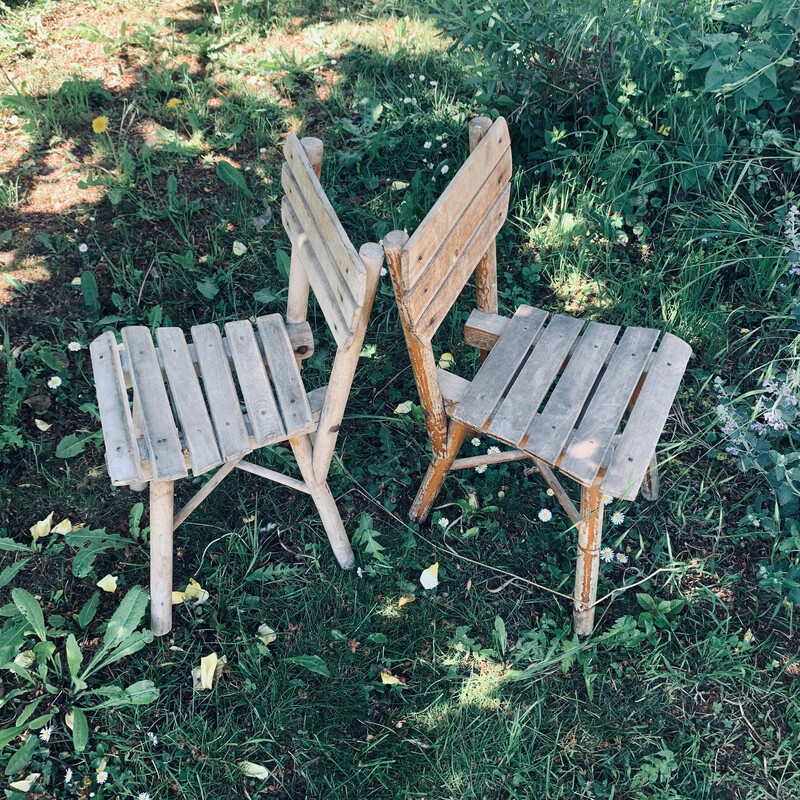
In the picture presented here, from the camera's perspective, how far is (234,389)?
6.73 feet

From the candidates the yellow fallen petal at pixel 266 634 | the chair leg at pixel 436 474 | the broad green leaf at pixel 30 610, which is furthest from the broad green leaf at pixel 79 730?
the chair leg at pixel 436 474

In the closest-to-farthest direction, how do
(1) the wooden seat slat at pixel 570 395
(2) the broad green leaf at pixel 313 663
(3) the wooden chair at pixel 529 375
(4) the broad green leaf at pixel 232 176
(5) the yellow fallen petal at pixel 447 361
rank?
(3) the wooden chair at pixel 529 375
(1) the wooden seat slat at pixel 570 395
(2) the broad green leaf at pixel 313 663
(5) the yellow fallen petal at pixel 447 361
(4) the broad green leaf at pixel 232 176

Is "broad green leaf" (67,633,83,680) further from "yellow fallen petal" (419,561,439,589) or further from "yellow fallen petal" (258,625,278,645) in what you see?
"yellow fallen petal" (419,561,439,589)

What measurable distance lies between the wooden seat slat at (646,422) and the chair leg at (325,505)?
0.83m

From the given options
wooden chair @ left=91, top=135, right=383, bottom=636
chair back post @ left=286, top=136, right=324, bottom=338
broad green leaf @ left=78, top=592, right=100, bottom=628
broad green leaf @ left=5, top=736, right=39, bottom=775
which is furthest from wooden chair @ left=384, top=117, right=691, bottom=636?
broad green leaf @ left=5, top=736, right=39, bottom=775

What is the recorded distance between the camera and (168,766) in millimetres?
2033

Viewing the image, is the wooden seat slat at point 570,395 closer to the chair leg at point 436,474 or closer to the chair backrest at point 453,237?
the chair leg at point 436,474

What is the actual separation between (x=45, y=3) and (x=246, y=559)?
10.4ft

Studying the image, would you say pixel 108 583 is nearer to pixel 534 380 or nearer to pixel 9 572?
pixel 9 572

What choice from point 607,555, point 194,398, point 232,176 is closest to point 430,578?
point 607,555

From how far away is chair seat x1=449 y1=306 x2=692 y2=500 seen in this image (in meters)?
1.89

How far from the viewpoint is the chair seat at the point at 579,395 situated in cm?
189

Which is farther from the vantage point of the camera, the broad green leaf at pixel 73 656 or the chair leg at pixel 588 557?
the broad green leaf at pixel 73 656

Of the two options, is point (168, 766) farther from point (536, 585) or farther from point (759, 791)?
point (759, 791)
